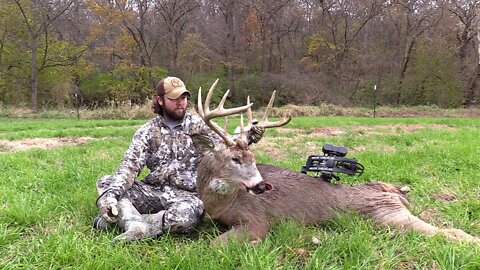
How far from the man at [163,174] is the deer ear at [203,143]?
83 mm

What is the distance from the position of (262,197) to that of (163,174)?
0.94 metres

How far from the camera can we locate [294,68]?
29.0 metres

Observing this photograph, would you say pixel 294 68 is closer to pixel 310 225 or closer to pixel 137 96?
pixel 137 96

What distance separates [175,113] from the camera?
3.91 metres

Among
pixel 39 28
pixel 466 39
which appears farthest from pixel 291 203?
pixel 466 39

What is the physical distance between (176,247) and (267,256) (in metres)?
0.70

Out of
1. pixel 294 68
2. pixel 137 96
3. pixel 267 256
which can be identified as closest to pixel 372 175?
pixel 267 256

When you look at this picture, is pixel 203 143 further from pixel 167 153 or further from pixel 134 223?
pixel 134 223

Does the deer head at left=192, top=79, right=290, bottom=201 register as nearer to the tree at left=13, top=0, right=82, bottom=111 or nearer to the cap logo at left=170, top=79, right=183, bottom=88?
the cap logo at left=170, top=79, right=183, bottom=88

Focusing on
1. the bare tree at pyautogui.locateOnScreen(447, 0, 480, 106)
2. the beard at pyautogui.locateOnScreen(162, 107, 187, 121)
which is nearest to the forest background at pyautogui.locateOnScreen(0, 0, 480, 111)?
the bare tree at pyautogui.locateOnScreen(447, 0, 480, 106)

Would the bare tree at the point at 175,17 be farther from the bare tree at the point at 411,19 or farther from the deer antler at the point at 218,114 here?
the deer antler at the point at 218,114

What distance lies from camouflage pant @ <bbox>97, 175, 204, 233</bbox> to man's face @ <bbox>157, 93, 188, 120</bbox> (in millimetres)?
663

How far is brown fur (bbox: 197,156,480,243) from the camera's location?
321cm

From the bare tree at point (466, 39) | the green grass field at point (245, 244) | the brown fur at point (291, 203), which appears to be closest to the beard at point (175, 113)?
the brown fur at point (291, 203)
